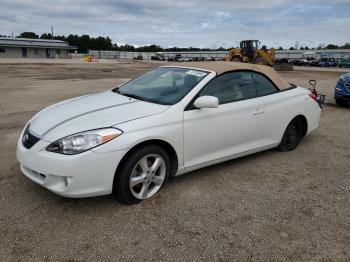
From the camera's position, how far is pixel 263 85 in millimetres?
5266

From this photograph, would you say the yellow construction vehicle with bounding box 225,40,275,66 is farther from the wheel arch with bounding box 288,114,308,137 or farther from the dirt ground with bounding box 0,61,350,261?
the dirt ground with bounding box 0,61,350,261

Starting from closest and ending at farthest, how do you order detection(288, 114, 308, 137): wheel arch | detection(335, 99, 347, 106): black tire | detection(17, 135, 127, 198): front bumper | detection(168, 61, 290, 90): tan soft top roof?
detection(17, 135, 127, 198): front bumper, detection(168, 61, 290, 90): tan soft top roof, detection(288, 114, 308, 137): wheel arch, detection(335, 99, 347, 106): black tire

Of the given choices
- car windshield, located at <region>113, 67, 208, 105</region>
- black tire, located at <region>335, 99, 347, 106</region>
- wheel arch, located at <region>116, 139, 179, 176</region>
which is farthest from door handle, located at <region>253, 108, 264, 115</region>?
black tire, located at <region>335, 99, 347, 106</region>

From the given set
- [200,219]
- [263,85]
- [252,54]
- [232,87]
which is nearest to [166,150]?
[200,219]

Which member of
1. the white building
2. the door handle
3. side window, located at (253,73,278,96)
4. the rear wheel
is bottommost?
the door handle

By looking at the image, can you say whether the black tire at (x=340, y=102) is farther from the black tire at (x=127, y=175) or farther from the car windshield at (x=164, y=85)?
the black tire at (x=127, y=175)

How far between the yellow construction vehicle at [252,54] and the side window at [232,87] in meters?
27.6

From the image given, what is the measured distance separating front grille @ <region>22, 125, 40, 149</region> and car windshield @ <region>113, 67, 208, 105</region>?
1.34m

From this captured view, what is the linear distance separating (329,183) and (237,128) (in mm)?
1351

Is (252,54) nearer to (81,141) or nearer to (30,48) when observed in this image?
(81,141)

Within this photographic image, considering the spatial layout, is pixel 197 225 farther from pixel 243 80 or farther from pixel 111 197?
pixel 243 80

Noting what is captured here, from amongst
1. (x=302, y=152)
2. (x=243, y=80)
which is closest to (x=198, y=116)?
(x=243, y=80)

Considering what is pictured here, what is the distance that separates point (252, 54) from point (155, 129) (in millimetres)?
30901

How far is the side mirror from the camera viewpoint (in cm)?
411
